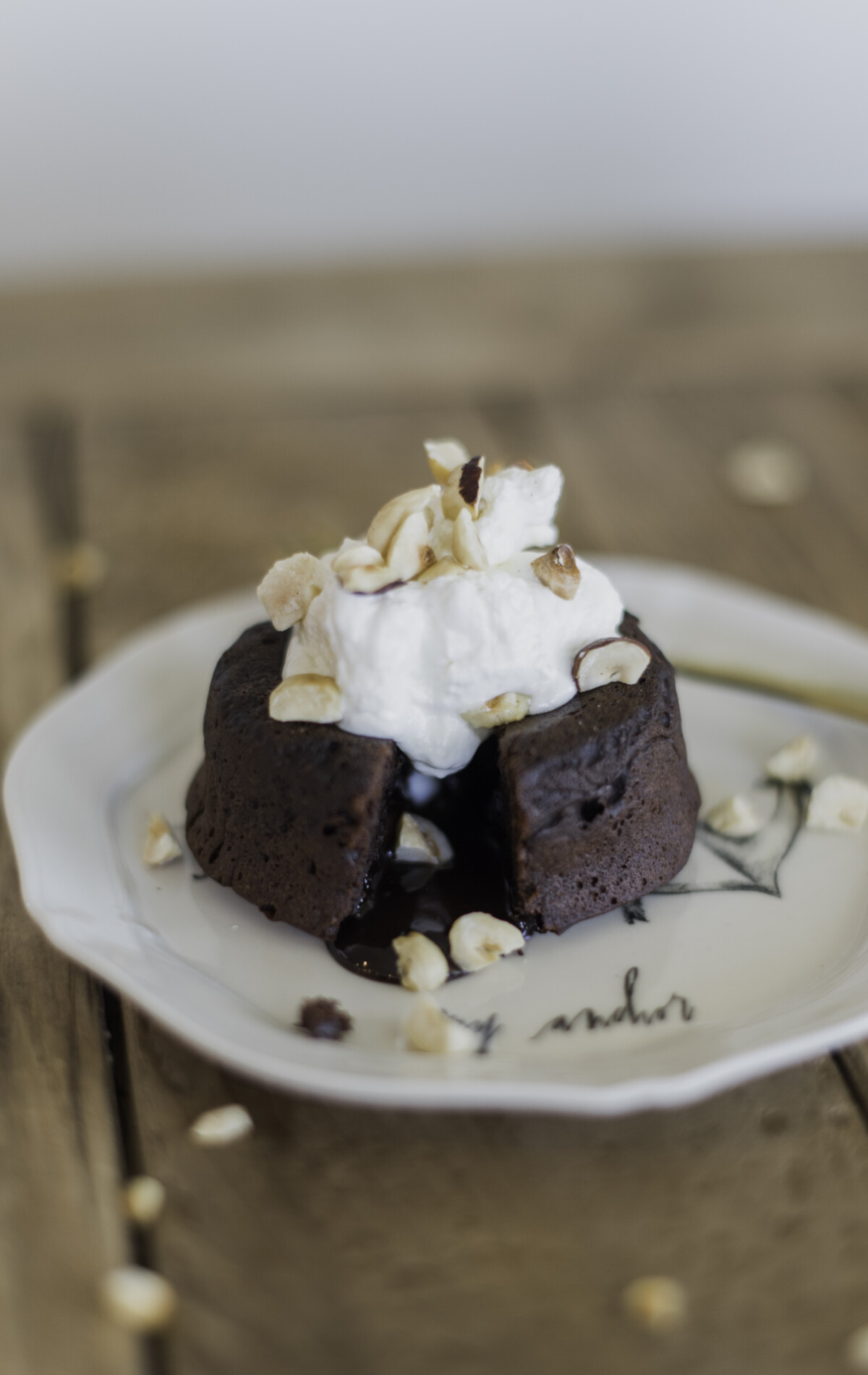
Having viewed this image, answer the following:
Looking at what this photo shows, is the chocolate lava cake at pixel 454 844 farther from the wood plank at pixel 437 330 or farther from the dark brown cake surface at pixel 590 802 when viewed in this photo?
the wood plank at pixel 437 330

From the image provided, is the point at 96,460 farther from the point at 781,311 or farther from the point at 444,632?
the point at 781,311

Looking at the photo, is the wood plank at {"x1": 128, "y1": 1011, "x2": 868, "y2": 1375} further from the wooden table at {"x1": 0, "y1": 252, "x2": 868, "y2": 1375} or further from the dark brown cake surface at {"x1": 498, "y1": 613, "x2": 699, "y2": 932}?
the dark brown cake surface at {"x1": 498, "y1": 613, "x2": 699, "y2": 932}

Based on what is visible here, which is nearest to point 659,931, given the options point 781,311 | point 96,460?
point 96,460

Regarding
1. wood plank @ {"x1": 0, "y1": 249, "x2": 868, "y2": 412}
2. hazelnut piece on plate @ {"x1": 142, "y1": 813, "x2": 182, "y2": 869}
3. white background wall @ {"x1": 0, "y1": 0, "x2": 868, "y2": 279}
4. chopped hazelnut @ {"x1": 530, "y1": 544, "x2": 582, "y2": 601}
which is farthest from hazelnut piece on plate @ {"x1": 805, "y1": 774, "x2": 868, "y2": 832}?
white background wall @ {"x1": 0, "y1": 0, "x2": 868, "y2": 279}

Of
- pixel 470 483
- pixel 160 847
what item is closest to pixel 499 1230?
pixel 160 847

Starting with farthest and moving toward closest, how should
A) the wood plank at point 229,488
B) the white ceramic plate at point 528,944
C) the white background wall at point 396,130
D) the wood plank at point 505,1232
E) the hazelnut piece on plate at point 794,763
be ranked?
1. the white background wall at point 396,130
2. the wood plank at point 229,488
3. the hazelnut piece on plate at point 794,763
4. the white ceramic plate at point 528,944
5. the wood plank at point 505,1232

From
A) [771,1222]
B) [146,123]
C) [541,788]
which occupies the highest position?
[146,123]

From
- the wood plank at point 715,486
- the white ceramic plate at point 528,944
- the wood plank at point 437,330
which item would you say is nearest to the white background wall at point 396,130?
the wood plank at point 437,330
